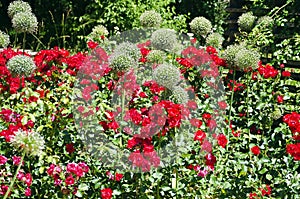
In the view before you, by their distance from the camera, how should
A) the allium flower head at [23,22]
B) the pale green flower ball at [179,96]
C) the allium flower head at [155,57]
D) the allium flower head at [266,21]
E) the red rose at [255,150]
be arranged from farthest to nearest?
the allium flower head at [266,21] < the allium flower head at [23,22] < the allium flower head at [155,57] < the pale green flower ball at [179,96] < the red rose at [255,150]

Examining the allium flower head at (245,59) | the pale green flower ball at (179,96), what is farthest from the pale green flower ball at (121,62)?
the allium flower head at (245,59)

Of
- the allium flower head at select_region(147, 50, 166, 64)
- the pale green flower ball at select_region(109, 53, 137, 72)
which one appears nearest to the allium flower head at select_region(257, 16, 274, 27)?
the allium flower head at select_region(147, 50, 166, 64)

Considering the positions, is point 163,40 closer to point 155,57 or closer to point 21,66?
point 155,57

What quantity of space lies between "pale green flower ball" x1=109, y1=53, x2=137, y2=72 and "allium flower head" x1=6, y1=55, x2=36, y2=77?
0.41 metres

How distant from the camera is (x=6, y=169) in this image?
86.3 inches

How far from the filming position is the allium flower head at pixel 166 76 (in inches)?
87.8

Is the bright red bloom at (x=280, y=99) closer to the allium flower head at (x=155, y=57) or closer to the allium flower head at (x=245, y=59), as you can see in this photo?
the allium flower head at (x=245, y=59)

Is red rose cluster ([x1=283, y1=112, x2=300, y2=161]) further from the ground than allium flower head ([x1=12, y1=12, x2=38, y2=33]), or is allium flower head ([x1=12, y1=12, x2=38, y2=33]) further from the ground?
allium flower head ([x1=12, y1=12, x2=38, y2=33])

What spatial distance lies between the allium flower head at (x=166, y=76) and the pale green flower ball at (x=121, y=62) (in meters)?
0.13

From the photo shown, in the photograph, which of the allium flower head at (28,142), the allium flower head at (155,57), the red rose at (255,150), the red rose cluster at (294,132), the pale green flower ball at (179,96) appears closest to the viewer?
the allium flower head at (28,142)

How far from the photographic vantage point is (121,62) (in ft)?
7.59

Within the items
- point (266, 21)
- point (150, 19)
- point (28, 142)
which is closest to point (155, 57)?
point (150, 19)

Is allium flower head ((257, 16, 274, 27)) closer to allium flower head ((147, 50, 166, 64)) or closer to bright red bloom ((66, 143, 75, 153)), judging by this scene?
allium flower head ((147, 50, 166, 64))

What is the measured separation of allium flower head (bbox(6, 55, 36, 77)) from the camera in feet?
7.97
